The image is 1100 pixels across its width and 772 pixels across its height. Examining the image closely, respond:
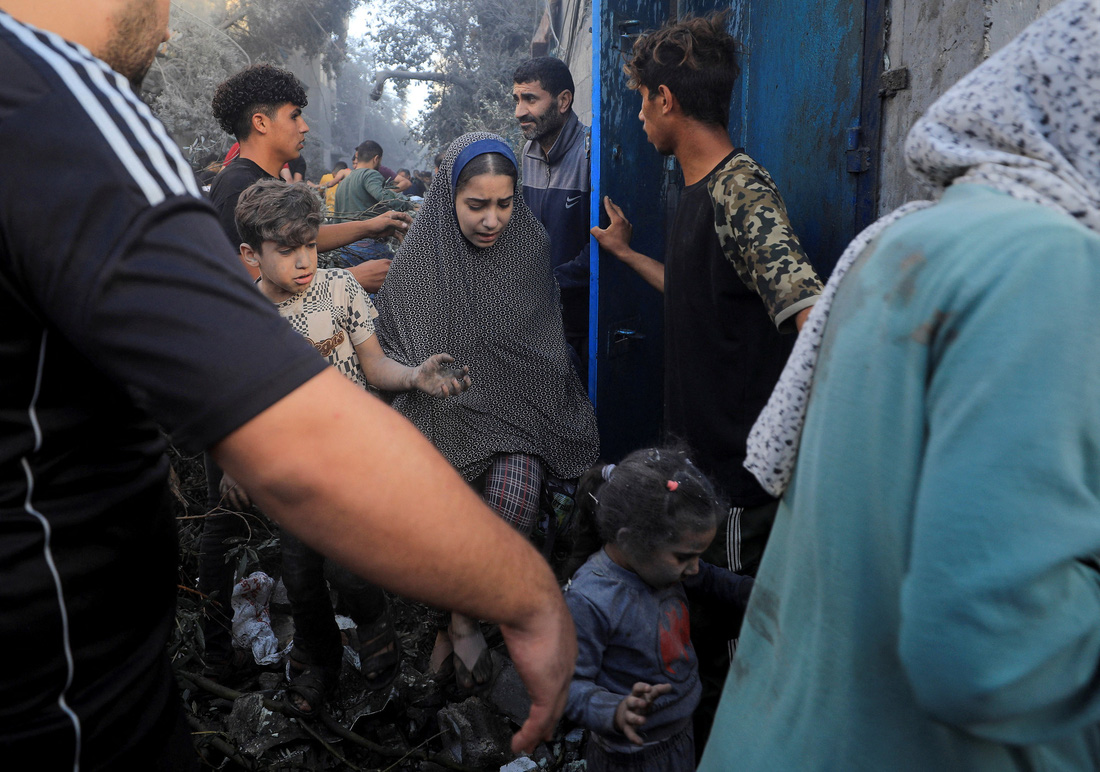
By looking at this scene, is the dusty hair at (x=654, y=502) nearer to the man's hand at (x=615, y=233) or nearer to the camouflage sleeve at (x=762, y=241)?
the camouflage sleeve at (x=762, y=241)

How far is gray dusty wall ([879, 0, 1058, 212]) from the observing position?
7.03 feet

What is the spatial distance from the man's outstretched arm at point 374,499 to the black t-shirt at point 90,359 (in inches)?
1.3

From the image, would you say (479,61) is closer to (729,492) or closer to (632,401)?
(632,401)

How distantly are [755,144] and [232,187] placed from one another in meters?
2.42

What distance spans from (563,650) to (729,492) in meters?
1.50

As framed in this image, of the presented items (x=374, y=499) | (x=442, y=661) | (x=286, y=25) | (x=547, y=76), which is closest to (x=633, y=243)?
(x=547, y=76)

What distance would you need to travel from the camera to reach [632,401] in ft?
12.8

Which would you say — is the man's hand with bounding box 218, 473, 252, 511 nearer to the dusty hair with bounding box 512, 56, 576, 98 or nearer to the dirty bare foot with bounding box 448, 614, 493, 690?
the dirty bare foot with bounding box 448, 614, 493, 690

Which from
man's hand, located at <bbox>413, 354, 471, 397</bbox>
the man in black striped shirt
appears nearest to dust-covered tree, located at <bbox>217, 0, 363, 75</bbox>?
man's hand, located at <bbox>413, 354, 471, 397</bbox>

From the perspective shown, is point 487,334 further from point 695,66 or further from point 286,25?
point 286,25

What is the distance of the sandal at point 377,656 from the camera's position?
2.86 m

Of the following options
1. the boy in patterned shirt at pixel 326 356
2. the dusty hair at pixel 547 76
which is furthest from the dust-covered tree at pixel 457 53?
the boy in patterned shirt at pixel 326 356

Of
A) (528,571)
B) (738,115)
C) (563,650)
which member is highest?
(738,115)

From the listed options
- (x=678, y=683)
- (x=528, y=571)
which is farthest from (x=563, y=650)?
(x=678, y=683)
